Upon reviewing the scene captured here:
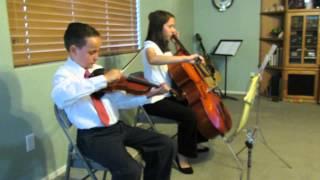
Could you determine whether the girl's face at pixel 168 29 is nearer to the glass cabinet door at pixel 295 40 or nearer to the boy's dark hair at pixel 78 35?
the boy's dark hair at pixel 78 35

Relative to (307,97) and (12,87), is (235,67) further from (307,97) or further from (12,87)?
(12,87)

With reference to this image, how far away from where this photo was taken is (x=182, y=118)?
2.40m

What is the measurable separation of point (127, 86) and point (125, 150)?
313 millimetres

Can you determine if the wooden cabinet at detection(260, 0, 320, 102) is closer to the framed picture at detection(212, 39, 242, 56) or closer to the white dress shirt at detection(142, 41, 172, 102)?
the framed picture at detection(212, 39, 242, 56)

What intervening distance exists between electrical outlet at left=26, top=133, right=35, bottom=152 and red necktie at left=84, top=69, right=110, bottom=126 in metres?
0.73

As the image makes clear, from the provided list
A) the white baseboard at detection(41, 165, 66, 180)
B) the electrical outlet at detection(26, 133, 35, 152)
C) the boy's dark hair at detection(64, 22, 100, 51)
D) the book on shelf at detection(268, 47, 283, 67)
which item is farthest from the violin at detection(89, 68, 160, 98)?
the book on shelf at detection(268, 47, 283, 67)

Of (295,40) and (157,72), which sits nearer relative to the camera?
(157,72)

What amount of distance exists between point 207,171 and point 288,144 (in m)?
0.98

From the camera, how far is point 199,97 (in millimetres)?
2381

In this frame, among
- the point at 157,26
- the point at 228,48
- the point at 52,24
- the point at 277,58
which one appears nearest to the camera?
the point at 52,24

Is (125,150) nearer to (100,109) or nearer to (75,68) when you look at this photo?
(100,109)

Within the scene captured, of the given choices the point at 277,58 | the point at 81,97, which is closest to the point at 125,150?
the point at 81,97

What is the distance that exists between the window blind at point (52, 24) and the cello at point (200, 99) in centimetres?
83

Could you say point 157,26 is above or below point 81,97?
above
